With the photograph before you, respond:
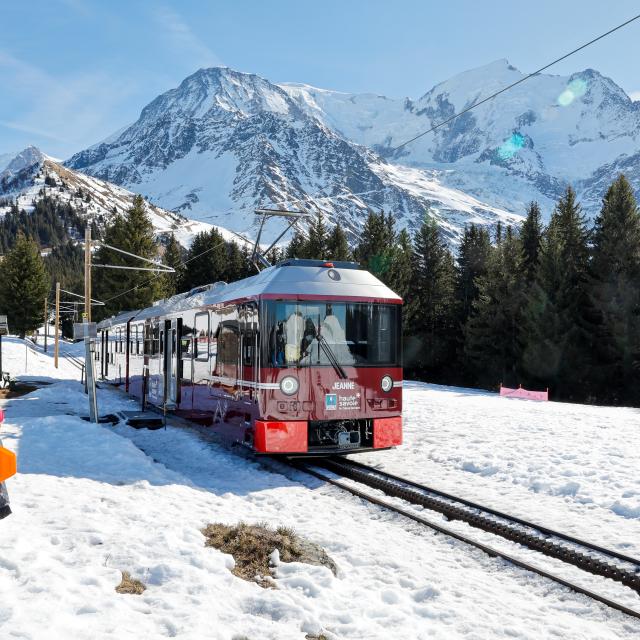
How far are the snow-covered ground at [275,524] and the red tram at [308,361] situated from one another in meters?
0.82

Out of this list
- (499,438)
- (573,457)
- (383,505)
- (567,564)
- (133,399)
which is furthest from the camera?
(133,399)

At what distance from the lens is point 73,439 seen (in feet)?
40.5

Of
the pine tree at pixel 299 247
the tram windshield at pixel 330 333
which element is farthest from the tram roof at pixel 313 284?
the pine tree at pixel 299 247

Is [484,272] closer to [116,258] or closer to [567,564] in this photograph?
[116,258]

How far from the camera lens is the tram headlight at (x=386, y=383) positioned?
11.5 meters

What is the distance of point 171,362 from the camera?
16594 millimetres

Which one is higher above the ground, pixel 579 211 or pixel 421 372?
pixel 579 211

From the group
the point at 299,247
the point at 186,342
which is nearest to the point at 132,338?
the point at 186,342

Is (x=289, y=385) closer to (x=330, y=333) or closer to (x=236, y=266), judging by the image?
(x=330, y=333)

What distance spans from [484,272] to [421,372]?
30.2ft

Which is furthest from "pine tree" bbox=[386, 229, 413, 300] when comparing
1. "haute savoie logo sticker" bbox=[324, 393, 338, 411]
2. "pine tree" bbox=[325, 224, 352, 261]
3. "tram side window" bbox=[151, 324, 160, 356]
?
"haute savoie logo sticker" bbox=[324, 393, 338, 411]

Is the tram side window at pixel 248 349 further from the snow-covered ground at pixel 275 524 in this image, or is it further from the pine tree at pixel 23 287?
the pine tree at pixel 23 287

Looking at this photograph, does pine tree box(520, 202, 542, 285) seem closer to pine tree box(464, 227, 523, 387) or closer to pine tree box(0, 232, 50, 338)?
pine tree box(464, 227, 523, 387)

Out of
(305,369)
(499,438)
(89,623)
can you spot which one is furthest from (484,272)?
(89,623)
